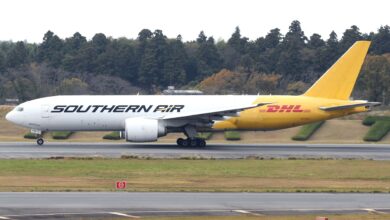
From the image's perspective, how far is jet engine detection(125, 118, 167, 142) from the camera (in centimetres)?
5012

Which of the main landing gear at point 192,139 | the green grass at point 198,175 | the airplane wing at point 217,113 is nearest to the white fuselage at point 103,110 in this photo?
the airplane wing at point 217,113

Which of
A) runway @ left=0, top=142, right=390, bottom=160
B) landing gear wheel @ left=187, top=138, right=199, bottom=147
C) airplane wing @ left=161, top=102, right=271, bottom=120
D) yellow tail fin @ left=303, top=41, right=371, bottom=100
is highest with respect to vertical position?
yellow tail fin @ left=303, top=41, right=371, bottom=100

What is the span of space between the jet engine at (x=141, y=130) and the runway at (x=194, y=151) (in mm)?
704

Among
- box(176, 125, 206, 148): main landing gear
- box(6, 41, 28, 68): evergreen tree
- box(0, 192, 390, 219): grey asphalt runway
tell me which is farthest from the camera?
box(6, 41, 28, 68): evergreen tree

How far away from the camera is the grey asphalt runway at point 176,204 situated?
940 inches

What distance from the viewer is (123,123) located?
171 ft

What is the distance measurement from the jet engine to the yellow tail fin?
10.9 m

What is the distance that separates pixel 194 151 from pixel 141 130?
3489 millimetres

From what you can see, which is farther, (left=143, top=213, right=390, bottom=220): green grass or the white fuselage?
the white fuselage

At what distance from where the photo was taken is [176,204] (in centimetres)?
2566

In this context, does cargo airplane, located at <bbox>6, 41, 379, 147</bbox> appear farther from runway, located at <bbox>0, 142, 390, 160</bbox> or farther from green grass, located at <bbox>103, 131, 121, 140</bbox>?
green grass, located at <bbox>103, 131, 121, 140</bbox>

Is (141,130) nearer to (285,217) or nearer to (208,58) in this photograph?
(285,217)

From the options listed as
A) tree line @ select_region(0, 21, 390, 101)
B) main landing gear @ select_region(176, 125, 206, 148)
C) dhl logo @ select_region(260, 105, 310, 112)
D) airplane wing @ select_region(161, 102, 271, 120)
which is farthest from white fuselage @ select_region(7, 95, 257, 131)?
tree line @ select_region(0, 21, 390, 101)

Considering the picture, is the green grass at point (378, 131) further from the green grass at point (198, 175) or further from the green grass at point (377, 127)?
the green grass at point (198, 175)
